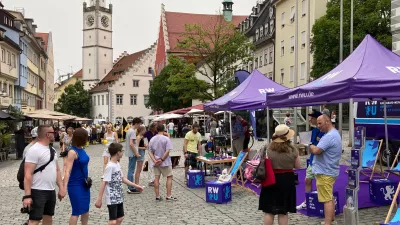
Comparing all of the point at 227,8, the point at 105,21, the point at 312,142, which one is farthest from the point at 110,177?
the point at 105,21

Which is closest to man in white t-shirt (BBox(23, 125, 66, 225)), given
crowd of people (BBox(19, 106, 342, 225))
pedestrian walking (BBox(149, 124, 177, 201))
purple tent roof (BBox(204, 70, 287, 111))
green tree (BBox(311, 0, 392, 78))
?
crowd of people (BBox(19, 106, 342, 225))

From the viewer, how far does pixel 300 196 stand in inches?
369

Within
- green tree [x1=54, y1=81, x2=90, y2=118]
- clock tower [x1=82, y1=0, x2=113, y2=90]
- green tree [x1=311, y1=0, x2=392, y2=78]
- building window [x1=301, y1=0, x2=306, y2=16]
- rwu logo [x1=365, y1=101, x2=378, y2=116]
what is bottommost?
rwu logo [x1=365, y1=101, x2=378, y2=116]

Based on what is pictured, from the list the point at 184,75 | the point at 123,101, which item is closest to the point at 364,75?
the point at 184,75

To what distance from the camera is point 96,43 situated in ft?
339

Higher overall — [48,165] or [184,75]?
[184,75]

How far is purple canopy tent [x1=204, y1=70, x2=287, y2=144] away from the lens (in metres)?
12.7

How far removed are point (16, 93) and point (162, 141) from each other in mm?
38873

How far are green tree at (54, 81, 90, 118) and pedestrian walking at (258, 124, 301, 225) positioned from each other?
Result: 88.7 metres

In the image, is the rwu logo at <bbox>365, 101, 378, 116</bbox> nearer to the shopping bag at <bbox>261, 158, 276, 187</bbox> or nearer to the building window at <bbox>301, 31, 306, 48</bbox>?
the shopping bag at <bbox>261, 158, 276, 187</bbox>

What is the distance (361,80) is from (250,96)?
615cm

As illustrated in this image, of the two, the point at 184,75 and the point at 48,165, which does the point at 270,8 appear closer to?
the point at 184,75

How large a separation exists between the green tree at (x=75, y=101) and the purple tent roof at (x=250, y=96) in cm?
8108

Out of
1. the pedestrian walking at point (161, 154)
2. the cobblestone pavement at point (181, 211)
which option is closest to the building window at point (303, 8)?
the cobblestone pavement at point (181, 211)
